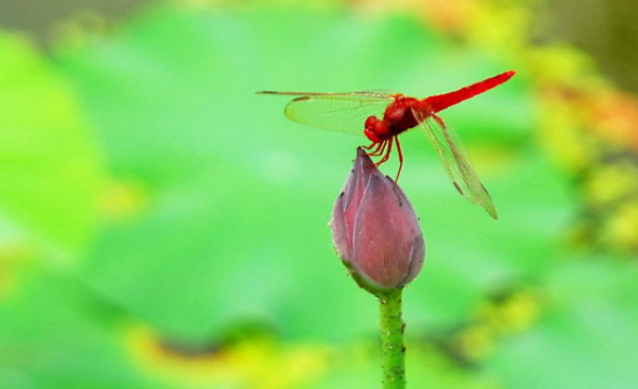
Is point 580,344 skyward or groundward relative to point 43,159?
groundward

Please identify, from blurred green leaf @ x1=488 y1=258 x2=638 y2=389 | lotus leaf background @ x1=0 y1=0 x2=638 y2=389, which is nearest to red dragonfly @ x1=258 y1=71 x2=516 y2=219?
lotus leaf background @ x1=0 y1=0 x2=638 y2=389

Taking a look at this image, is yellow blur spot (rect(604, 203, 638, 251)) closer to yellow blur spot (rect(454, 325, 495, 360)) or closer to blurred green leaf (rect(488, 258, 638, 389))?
blurred green leaf (rect(488, 258, 638, 389))

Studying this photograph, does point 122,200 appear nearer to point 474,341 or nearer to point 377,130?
point 474,341

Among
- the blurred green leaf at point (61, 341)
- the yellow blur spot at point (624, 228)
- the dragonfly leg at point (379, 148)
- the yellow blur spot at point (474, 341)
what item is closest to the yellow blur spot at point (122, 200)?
the blurred green leaf at point (61, 341)

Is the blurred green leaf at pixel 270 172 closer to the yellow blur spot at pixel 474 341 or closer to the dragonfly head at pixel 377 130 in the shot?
the yellow blur spot at pixel 474 341

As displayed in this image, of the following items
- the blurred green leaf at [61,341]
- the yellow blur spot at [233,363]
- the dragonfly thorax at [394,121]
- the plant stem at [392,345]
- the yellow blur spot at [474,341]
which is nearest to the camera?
the plant stem at [392,345]

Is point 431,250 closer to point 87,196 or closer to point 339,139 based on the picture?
point 339,139

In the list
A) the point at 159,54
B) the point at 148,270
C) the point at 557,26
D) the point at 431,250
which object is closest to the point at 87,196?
the point at 148,270

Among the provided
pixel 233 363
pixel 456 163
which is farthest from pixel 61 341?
pixel 456 163
